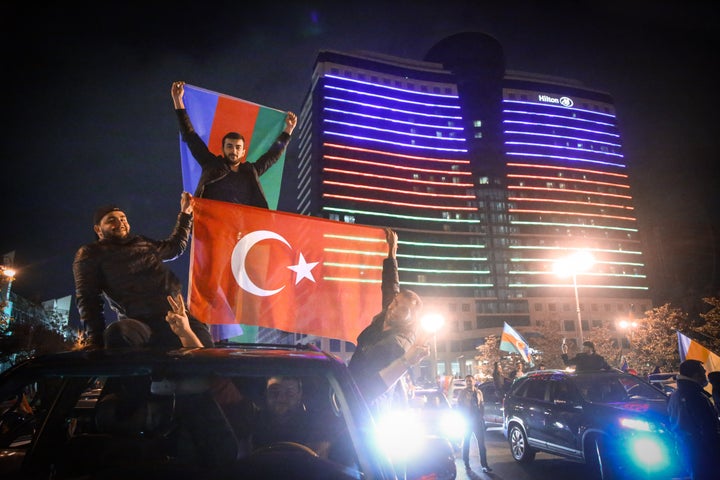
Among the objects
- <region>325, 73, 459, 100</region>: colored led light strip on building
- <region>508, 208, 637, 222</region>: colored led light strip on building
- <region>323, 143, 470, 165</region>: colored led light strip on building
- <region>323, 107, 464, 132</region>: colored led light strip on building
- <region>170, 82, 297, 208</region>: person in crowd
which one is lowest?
<region>170, 82, 297, 208</region>: person in crowd

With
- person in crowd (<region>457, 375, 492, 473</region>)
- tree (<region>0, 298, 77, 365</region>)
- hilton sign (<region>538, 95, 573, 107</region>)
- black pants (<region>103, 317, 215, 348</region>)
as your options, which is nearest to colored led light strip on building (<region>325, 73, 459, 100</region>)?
hilton sign (<region>538, 95, 573, 107</region>)

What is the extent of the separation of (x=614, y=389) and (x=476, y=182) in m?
115

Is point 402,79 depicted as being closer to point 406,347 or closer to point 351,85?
point 351,85

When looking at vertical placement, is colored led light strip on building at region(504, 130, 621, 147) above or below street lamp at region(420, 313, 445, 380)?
above

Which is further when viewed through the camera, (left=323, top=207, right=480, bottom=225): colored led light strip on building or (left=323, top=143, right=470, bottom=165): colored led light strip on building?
(left=323, top=143, right=470, bottom=165): colored led light strip on building

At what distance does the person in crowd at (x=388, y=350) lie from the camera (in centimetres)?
308

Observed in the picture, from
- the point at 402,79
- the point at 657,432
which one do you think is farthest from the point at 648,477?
the point at 402,79

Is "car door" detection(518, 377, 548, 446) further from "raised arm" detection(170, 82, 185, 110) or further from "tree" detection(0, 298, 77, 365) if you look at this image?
"tree" detection(0, 298, 77, 365)

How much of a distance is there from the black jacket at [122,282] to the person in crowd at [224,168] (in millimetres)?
1571

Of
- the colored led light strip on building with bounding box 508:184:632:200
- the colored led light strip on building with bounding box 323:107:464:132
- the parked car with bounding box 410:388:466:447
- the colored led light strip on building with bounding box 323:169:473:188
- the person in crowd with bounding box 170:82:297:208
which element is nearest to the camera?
the person in crowd with bounding box 170:82:297:208

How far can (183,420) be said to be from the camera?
2.01 metres

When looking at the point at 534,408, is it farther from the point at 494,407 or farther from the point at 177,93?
the point at 177,93

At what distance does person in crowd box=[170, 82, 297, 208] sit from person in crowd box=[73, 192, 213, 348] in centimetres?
152

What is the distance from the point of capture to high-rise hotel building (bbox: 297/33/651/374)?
346ft
